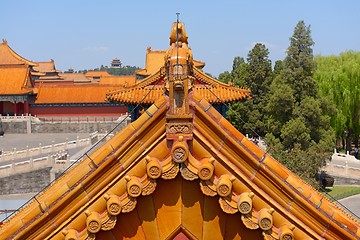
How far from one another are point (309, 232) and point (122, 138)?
1588 millimetres

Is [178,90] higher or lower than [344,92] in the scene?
lower

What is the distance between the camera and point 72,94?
144ft

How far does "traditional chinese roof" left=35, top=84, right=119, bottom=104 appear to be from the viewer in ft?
141

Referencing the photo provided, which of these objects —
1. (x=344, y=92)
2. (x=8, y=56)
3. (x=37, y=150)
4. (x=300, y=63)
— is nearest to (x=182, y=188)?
(x=300, y=63)

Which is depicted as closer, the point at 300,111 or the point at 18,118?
the point at 300,111

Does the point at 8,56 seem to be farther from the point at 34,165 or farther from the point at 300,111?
the point at 300,111

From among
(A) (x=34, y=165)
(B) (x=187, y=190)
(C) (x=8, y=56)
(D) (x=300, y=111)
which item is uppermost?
(C) (x=8, y=56)

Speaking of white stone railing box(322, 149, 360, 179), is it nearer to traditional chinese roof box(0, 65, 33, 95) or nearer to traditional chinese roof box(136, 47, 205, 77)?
traditional chinese roof box(136, 47, 205, 77)

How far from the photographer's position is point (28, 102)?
43.2 metres

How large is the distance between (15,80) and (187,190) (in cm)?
4503

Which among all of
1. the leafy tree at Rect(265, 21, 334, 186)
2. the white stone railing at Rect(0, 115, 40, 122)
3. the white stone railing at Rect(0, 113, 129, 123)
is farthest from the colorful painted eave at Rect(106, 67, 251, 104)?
the white stone railing at Rect(0, 115, 40, 122)

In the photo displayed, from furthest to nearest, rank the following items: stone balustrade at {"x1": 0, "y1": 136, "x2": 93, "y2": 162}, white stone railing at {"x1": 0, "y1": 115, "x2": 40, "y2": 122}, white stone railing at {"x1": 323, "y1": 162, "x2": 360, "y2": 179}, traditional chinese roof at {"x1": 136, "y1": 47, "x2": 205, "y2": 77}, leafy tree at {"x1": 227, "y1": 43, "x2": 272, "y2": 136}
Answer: traditional chinese roof at {"x1": 136, "y1": 47, "x2": 205, "y2": 77}
white stone railing at {"x1": 0, "y1": 115, "x2": 40, "y2": 122}
leafy tree at {"x1": 227, "y1": 43, "x2": 272, "y2": 136}
stone balustrade at {"x1": 0, "y1": 136, "x2": 93, "y2": 162}
white stone railing at {"x1": 323, "y1": 162, "x2": 360, "y2": 179}

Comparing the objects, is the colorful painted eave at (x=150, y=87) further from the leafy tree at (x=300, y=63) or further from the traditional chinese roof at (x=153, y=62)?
the traditional chinese roof at (x=153, y=62)

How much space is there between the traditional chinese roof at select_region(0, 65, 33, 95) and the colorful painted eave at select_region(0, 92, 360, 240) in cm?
4233
